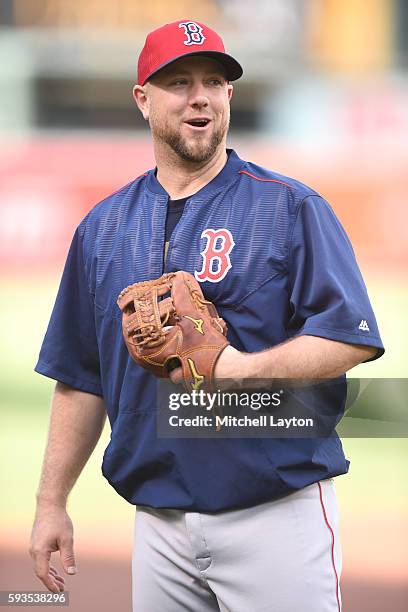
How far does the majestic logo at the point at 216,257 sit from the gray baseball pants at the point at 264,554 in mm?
309

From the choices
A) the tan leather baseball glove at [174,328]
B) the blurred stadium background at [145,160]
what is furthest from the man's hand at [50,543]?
the blurred stadium background at [145,160]

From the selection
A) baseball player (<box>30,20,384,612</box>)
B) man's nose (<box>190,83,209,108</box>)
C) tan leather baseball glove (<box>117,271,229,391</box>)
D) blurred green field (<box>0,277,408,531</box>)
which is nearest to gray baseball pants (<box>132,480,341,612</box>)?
baseball player (<box>30,20,384,612</box>)

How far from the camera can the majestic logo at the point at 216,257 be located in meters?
1.38

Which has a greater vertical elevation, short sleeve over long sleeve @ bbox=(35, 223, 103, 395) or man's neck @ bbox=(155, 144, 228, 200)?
man's neck @ bbox=(155, 144, 228, 200)

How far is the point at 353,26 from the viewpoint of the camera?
6766 mm

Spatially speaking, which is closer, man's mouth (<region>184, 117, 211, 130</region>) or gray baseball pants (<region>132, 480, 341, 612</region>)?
gray baseball pants (<region>132, 480, 341, 612</region>)

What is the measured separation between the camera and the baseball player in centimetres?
132

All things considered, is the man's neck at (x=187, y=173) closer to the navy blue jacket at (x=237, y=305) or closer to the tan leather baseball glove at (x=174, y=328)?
the navy blue jacket at (x=237, y=305)

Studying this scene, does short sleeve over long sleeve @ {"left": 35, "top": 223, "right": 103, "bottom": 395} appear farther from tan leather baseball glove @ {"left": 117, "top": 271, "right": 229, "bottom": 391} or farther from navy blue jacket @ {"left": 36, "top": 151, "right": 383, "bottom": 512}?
tan leather baseball glove @ {"left": 117, "top": 271, "right": 229, "bottom": 391}

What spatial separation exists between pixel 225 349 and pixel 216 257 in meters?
0.14

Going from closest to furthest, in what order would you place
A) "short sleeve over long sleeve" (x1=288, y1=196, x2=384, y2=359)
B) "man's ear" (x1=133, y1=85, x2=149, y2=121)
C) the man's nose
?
"short sleeve over long sleeve" (x1=288, y1=196, x2=384, y2=359) → the man's nose → "man's ear" (x1=133, y1=85, x2=149, y2=121)

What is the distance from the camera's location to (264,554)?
4.37ft

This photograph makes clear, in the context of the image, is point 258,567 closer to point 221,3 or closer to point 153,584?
point 153,584

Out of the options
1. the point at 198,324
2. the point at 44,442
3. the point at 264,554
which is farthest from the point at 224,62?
the point at 44,442
